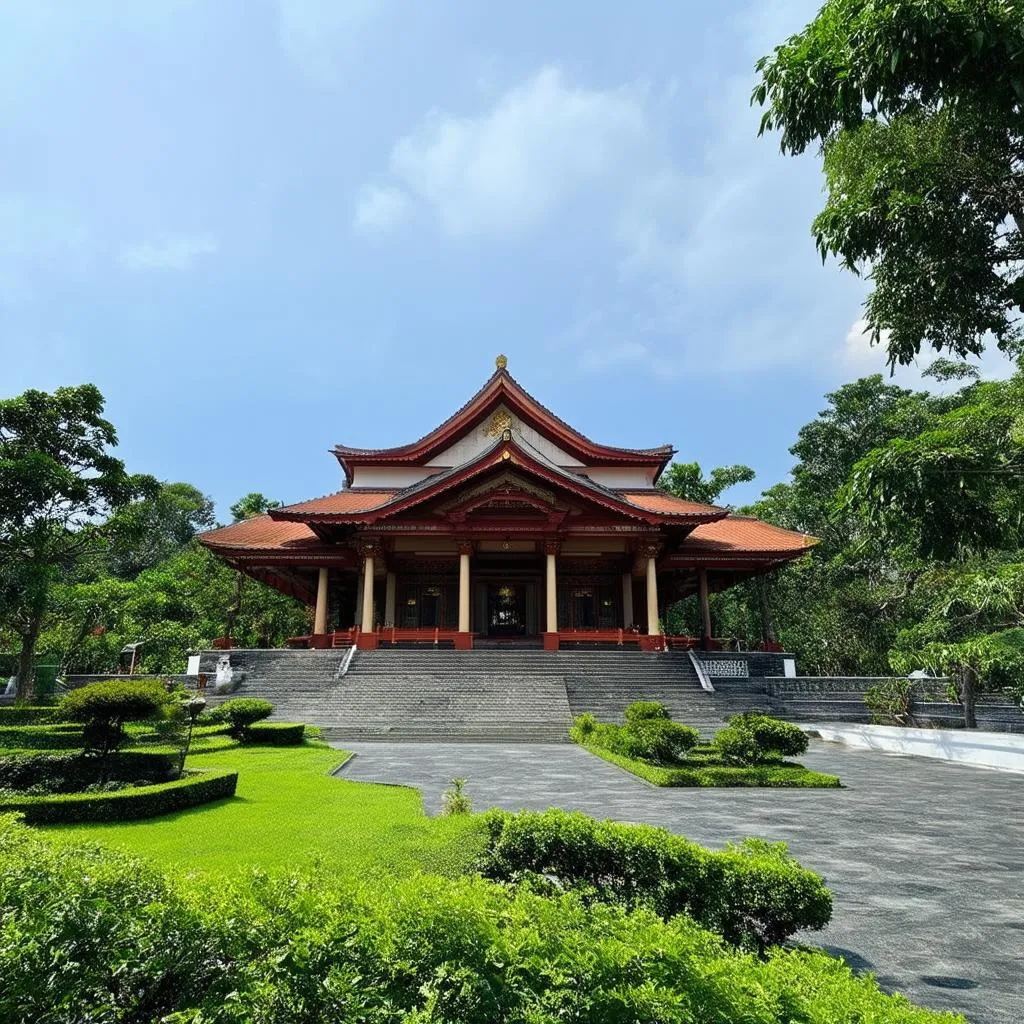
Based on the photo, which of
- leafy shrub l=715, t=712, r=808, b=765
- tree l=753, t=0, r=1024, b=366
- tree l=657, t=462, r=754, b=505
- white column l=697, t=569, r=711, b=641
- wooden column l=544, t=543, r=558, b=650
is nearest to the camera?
tree l=753, t=0, r=1024, b=366

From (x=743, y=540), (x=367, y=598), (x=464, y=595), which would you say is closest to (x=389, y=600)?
(x=367, y=598)

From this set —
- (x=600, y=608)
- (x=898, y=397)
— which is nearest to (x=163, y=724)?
(x=600, y=608)

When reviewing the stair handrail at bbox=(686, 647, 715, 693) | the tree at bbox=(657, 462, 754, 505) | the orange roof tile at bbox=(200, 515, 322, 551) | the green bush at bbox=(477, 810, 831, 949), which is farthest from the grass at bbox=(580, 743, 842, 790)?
the tree at bbox=(657, 462, 754, 505)

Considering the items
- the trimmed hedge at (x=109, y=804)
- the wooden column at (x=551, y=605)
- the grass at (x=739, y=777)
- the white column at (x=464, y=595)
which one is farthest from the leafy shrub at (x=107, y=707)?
the wooden column at (x=551, y=605)

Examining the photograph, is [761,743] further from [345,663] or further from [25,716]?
[25,716]

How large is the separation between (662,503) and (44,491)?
20.9 metres

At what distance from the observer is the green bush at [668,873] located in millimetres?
3855

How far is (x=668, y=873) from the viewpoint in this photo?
4129mm

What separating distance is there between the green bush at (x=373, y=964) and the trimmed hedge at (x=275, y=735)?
37.6 ft

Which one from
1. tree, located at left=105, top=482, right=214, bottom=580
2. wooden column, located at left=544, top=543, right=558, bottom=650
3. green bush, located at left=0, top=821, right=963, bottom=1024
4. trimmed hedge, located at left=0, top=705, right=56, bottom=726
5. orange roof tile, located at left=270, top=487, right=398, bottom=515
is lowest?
trimmed hedge, located at left=0, top=705, right=56, bottom=726

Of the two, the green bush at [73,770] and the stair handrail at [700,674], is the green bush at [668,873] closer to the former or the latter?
the green bush at [73,770]

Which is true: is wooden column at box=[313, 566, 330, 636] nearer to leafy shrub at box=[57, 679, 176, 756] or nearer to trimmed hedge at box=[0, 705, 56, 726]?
trimmed hedge at box=[0, 705, 56, 726]

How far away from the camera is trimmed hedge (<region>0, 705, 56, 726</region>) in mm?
15334

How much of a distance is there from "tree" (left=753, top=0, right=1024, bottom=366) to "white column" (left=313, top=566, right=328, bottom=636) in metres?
19.9
